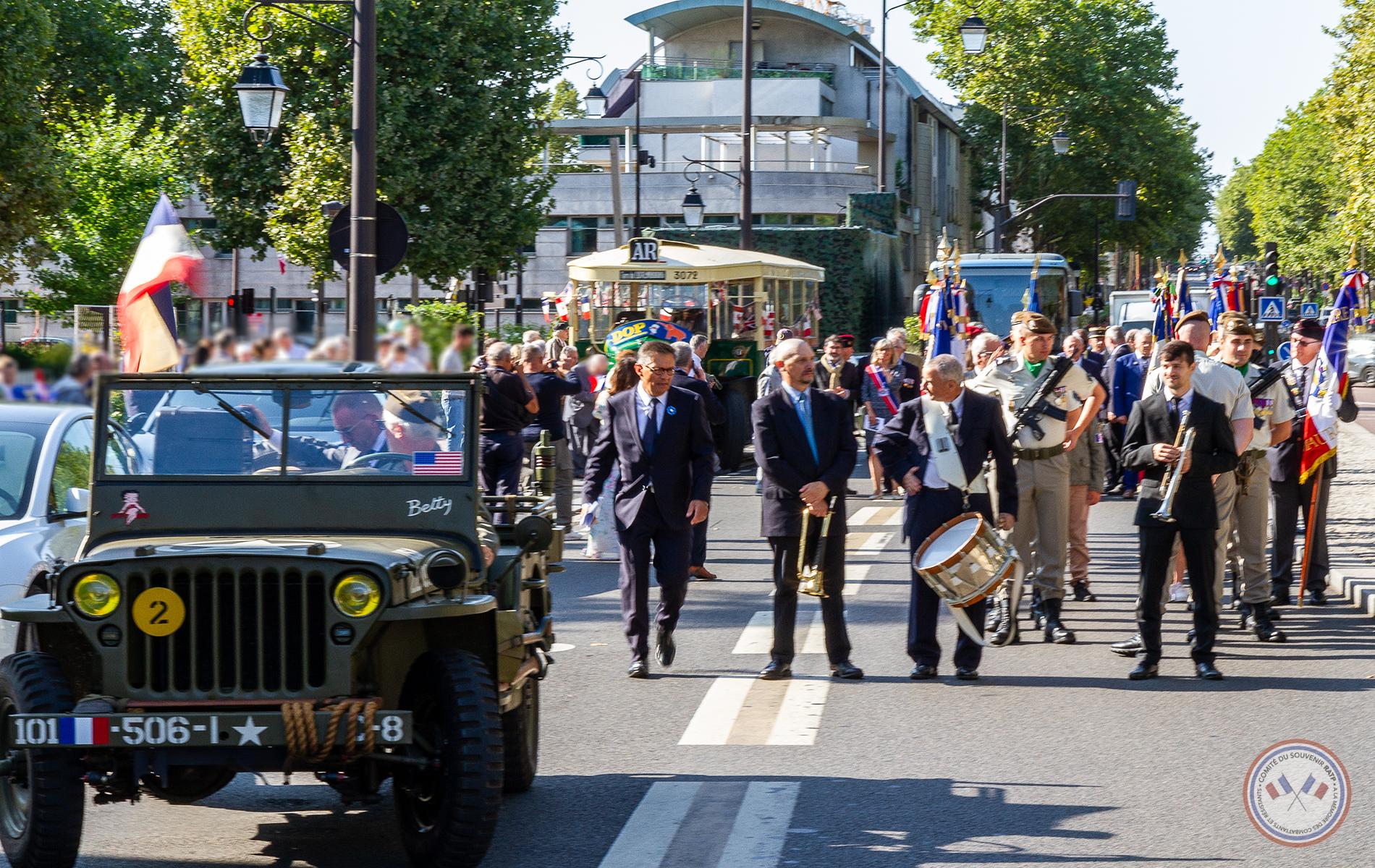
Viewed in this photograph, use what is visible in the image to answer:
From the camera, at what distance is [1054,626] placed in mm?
10469

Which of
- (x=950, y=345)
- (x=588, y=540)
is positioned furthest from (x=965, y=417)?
(x=950, y=345)

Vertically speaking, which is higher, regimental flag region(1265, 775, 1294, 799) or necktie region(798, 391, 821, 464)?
necktie region(798, 391, 821, 464)

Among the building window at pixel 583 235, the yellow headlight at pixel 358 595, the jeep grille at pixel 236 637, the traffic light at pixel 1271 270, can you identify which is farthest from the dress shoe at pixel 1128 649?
the building window at pixel 583 235

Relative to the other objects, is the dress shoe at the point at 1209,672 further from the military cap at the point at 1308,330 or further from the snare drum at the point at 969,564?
the military cap at the point at 1308,330

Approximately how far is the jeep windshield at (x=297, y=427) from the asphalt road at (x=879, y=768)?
131 cm

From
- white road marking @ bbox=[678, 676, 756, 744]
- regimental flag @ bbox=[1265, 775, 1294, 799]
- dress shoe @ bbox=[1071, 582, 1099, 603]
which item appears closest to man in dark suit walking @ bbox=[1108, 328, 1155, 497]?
dress shoe @ bbox=[1071, 582, 1099, 603]

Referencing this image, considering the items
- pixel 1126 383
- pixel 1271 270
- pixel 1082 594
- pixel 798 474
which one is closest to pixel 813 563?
pixel 798 474

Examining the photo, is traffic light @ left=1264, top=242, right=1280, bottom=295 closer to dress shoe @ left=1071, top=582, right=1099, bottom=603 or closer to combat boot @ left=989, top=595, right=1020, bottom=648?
dress shoe @ left=1071, top=582, right=1099, bottom=603

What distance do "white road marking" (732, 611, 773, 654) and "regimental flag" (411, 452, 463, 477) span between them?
157 inches

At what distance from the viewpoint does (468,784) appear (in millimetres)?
5398

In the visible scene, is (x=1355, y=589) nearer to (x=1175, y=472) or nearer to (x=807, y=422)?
(x=1175, y=472)

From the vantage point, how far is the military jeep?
5363 millimetres

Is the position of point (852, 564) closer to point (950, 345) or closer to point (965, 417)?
point (965, 417)

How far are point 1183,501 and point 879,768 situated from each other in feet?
8.97
